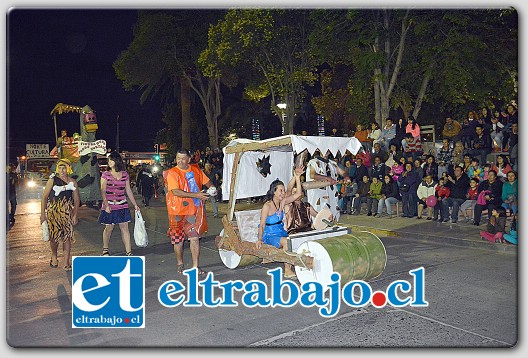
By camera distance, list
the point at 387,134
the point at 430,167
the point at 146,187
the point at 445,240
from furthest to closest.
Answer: the point at 146,187
the point at 387,134
the point at 430,167
the point at 445,240

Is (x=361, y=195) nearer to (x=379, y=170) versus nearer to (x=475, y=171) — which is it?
(x=379, y=170)

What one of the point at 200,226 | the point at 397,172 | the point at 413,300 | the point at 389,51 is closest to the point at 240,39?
the point at 389,51

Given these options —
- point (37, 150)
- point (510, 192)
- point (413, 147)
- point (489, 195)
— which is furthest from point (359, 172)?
point (37, 150)

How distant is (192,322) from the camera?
5.42 meters

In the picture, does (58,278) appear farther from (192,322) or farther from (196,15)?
(196,15)

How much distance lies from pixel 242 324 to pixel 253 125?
28957 mm

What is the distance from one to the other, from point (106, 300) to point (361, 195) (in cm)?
1015

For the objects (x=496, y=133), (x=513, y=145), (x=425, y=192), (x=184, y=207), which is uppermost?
(x=496, y=133)

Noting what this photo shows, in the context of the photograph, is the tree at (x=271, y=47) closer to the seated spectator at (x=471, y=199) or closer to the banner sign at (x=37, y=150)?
the seated spectator at (x=471, y=199)

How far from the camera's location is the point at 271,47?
22.1 m

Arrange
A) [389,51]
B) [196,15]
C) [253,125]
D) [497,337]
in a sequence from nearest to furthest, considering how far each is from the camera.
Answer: [497,337] < [389,51] < [196,15] < [253,125]

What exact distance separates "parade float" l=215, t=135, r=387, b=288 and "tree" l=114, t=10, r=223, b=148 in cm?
1971

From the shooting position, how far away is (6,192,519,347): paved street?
16.1ft

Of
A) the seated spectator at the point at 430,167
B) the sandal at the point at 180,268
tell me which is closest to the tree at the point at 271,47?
the seated spectator at the point at 430,167
